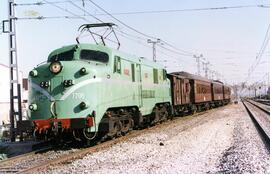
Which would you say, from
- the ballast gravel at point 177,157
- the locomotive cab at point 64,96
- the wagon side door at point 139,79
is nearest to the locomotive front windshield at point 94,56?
the locomotive cab at point 64,96

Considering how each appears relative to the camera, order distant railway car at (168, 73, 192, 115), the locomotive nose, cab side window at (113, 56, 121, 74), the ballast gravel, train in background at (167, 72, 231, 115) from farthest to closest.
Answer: train in background at (167, 72, 231, 115)
distant railway car at (168, 73, 192, 115)
cab side window at (113, 56, 121, 74)
the locomotive nose
the ballast gravel

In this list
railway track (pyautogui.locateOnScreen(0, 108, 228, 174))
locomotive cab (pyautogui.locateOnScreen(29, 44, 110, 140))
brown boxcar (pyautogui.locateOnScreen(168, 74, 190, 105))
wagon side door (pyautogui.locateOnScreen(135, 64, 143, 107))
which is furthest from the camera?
brown boxcar (pyautogui.locateOnScreen(168, 74, 190, 105))

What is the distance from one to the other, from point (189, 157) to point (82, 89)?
3946 millimetres

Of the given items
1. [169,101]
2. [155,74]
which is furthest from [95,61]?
[169,101]

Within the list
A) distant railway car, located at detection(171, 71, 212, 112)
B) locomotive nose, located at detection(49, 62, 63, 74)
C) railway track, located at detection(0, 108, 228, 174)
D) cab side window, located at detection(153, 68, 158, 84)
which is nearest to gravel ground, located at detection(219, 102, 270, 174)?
railway track, located at detection(0, 108, 228, 174)

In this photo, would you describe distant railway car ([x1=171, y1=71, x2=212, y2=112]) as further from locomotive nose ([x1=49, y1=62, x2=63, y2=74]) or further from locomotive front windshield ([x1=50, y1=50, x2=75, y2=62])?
locomotive nose ([x1=49, y1=62, x2=63, y2=74])

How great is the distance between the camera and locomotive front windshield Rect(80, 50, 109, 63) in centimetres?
1402

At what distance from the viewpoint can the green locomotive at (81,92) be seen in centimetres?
1264

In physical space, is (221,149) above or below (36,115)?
below

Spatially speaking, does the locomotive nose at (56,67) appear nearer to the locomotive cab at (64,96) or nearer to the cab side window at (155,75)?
the locomotive cab at (64,96)

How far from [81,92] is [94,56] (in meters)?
1.91

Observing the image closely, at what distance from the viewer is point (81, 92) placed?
41.6 feet

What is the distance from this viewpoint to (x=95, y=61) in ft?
45.9

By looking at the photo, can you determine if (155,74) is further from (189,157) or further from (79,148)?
(189,157)
